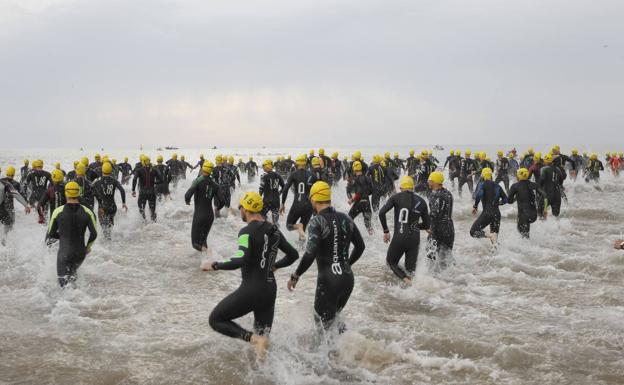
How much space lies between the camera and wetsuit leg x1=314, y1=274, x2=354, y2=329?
4938mm

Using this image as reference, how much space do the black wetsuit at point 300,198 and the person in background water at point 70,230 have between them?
4325mm

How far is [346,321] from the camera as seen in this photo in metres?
6.34

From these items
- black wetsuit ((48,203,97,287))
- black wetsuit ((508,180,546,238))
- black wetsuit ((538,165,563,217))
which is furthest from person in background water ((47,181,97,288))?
black wetsuit ((538,165,563,217))

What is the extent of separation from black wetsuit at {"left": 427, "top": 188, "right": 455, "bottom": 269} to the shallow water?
440 mm

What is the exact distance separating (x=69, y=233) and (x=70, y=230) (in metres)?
0.04

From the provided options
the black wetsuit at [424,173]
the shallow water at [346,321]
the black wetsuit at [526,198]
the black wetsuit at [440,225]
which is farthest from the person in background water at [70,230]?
the black wetsuit at [424,173]

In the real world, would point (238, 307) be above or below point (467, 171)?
below

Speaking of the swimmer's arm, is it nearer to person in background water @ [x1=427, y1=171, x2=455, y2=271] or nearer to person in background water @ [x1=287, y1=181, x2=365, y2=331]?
person in background water @ [x1=287, y1=181, x2=365, y2=331]

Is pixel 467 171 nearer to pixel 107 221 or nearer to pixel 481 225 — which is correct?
pixel 481 225

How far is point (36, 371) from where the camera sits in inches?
189

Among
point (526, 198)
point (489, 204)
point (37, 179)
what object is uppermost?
point (37, 179)

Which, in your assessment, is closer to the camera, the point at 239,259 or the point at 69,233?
the point at 239,259

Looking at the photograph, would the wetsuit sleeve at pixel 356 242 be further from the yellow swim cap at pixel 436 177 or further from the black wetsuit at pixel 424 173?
the black wetsuit at pixel 424 173

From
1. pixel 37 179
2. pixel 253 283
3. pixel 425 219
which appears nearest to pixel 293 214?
pixel 425 219
